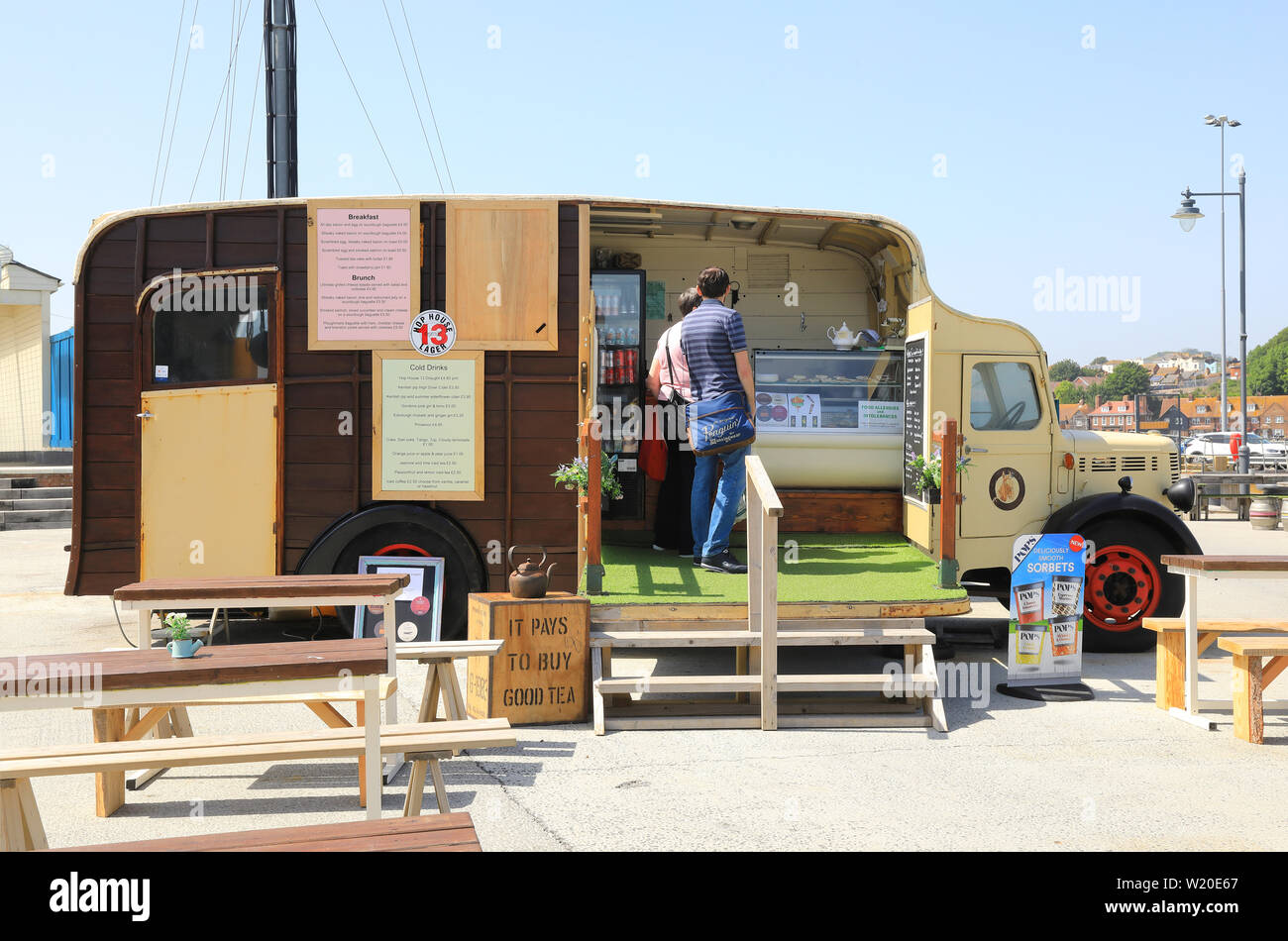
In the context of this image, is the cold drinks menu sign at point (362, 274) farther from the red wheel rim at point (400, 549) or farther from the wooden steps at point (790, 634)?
the wooden steps at point (790, 634)

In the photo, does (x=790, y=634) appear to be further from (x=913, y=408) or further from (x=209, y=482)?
(x=209, y=482)

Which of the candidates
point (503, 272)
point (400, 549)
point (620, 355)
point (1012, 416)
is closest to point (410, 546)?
point (400, 549)

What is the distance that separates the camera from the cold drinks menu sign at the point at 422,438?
7500 mm

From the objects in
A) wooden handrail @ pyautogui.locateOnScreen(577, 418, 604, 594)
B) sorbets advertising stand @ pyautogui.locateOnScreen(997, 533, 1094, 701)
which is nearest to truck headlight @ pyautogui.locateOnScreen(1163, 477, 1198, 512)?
sorbets advertising stand @ pyautogui.locateOnScreen(997, 533, 1094, 701)

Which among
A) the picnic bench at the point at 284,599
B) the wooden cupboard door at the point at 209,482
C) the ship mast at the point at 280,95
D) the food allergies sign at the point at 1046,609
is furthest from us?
the ship mast at the point at 280,95

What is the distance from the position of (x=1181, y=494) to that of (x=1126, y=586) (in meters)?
0.83

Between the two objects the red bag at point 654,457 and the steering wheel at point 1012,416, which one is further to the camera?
the red bag at point 654,457

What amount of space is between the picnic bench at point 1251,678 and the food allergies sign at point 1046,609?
1.00 m

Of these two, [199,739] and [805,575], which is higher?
[805,575]

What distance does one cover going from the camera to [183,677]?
3.85m

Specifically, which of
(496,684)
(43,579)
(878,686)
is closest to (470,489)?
(496,684)

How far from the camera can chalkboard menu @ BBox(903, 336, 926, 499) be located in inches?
306

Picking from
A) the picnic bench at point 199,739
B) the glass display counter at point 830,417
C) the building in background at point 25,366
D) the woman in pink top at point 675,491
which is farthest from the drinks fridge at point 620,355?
the building in background at point 25,366

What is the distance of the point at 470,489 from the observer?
7.50 metres
